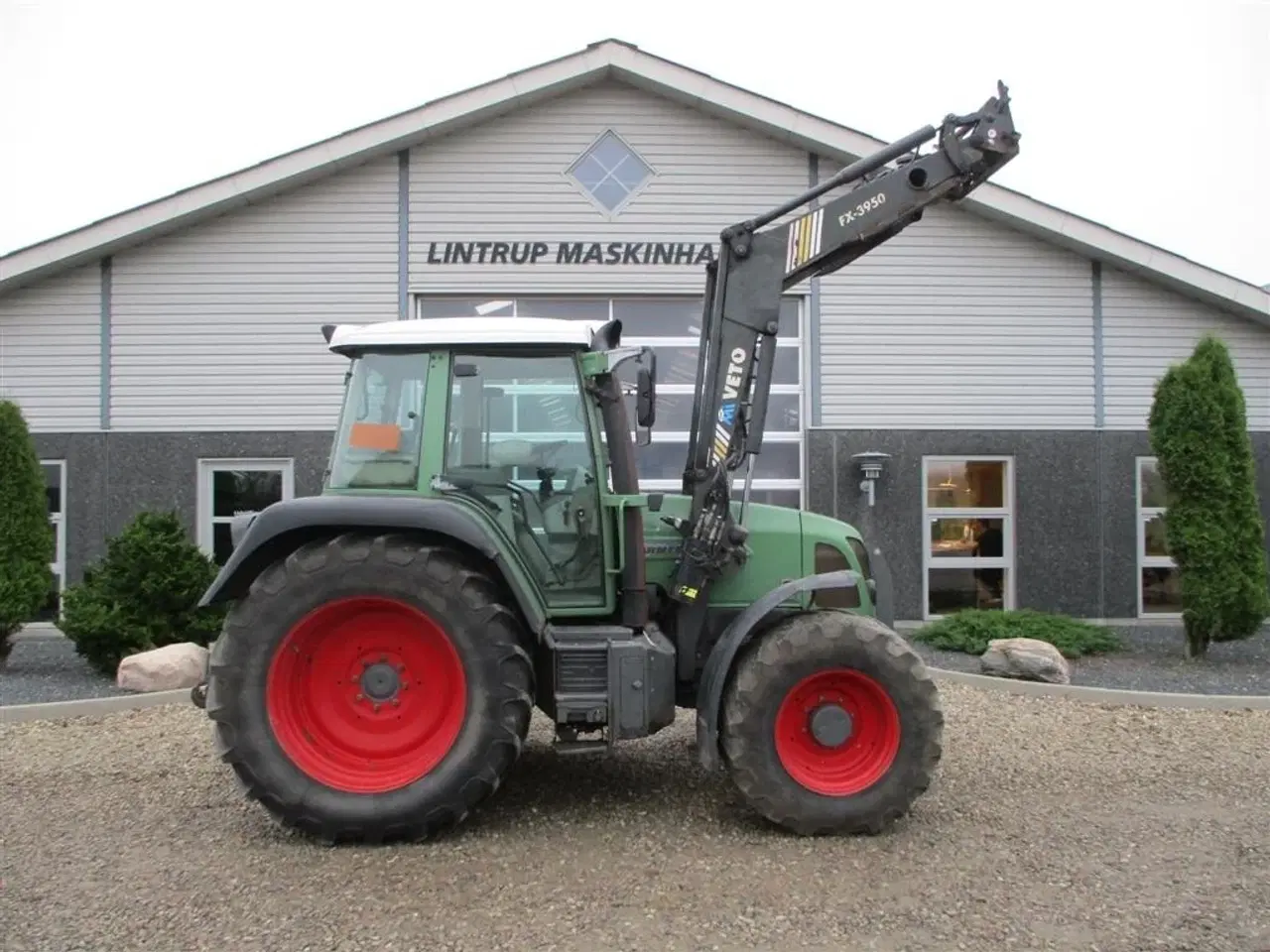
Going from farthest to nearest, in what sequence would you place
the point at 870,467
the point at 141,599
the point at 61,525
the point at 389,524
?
the point at 61,525 < the point at 870,467 < the point at 141,599 < the point at 389,524

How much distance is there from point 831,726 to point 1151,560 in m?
8.57

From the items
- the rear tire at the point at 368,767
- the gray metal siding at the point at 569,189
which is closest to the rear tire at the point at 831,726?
the rear tire at the point at 368,767

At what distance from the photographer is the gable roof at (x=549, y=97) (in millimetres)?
11383

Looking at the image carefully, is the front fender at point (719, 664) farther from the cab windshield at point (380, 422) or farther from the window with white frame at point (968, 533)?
the window with white frame at point (968, 533)

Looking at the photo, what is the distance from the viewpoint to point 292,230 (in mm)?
11836

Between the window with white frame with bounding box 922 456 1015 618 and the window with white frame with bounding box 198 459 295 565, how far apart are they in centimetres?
717

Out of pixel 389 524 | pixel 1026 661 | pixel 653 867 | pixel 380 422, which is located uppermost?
pixel 380 422

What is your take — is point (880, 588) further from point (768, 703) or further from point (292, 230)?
point (292, 230)

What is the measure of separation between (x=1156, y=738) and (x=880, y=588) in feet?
8.66

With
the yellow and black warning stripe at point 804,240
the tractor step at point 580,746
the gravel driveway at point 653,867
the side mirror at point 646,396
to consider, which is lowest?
the gravel driveway at point 653,867

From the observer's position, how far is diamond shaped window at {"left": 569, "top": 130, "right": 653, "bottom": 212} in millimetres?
11945

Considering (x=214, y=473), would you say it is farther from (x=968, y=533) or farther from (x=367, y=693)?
(x=968, y=533)

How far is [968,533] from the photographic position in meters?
12.2

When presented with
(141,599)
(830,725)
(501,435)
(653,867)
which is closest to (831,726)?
(830,725)
